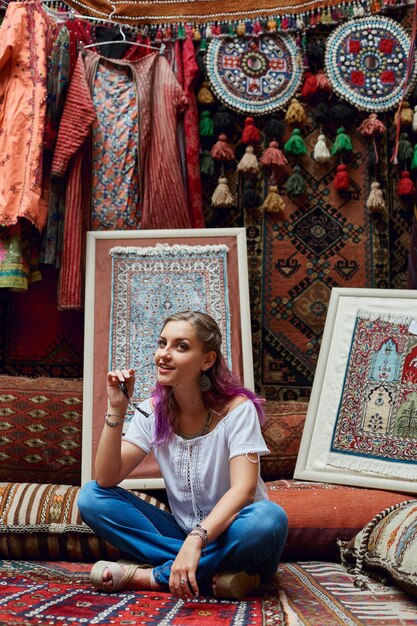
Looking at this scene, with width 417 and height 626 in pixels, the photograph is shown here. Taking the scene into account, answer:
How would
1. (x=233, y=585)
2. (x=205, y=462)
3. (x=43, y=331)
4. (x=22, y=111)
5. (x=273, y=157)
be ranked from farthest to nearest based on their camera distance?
(x=273, y=157) → (x=43, y=331) → (x=22, y=111) → (x=205, y=462) → (x=233, y=585)

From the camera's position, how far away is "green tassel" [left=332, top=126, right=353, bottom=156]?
3604 mm

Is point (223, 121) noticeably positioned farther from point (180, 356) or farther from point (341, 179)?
point (180, 356)

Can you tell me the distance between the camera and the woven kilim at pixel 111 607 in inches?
65.3

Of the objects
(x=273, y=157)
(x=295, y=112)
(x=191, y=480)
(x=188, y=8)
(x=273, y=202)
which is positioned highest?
(x=188, y=8)

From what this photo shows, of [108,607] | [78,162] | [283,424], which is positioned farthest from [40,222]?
[108,607]

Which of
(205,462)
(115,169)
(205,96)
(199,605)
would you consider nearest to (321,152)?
(205,96)

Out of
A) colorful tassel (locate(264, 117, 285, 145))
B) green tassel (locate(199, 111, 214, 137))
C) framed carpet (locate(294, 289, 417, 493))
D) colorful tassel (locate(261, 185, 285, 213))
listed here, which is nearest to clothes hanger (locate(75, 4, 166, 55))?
green tassel (locate(199, 111, 214, 137))

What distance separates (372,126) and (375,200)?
0.35 metres

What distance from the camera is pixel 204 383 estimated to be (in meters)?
2.18

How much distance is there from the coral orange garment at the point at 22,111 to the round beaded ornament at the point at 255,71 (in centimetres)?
84

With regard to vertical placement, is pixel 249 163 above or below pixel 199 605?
above

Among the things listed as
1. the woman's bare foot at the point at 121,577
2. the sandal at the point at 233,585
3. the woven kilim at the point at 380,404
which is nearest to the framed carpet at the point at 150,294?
the woven kilim at the point at 380,404

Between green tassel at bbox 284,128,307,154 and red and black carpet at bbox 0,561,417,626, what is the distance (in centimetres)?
207

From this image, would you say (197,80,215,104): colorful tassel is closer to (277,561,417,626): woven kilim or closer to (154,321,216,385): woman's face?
(154,321,216,385): woman's face
